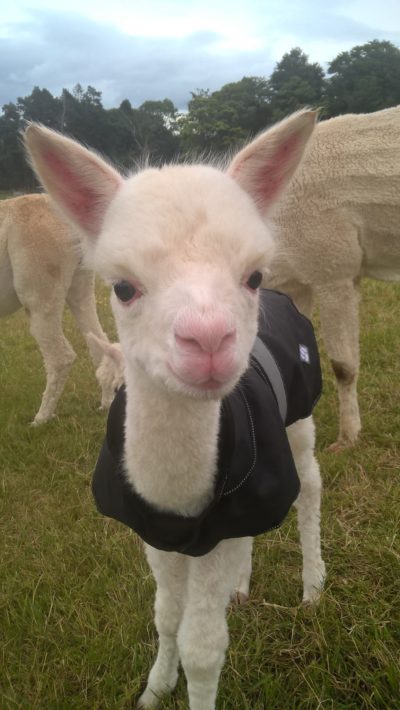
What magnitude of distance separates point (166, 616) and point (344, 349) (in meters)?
2.19

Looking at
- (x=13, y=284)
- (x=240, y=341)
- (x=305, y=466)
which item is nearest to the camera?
(x=240, y=341)

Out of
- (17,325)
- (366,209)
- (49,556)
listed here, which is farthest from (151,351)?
(17,325)

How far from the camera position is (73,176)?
151 centimetres

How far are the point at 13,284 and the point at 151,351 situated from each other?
407 cm

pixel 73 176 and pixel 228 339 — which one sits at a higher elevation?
pixel 73 176

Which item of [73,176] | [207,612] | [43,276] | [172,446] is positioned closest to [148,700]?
[207,612]

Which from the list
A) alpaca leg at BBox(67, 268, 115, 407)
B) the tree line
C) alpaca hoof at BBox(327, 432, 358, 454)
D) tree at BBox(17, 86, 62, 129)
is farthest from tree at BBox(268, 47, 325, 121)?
alpaca hoof at BBox(327, 432, 358, 454)

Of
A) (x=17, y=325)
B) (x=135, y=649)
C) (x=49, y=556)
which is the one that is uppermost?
(x=135, y=649)

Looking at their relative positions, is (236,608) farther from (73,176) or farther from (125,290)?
(73,176)

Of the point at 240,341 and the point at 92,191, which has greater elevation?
the point at 92,191

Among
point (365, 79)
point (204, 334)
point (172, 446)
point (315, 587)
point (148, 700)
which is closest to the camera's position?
point (204, 334)

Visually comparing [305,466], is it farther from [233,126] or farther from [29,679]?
[233,126]

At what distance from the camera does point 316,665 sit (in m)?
1.92

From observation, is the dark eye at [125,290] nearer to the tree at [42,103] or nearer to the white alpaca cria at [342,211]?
the white alpaca cria at [342,211]
